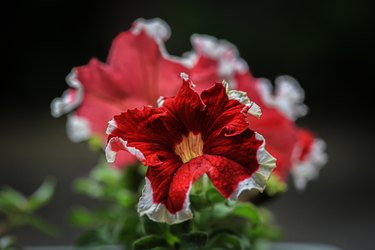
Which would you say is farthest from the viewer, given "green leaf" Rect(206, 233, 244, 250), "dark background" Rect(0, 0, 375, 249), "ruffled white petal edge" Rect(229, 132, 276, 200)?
"dark background" Rect(0, 0, 375, 249)

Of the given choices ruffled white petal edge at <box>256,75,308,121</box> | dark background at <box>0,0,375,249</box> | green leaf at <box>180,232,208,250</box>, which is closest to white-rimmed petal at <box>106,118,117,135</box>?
green leaf at <box>180,232,208,250</box>

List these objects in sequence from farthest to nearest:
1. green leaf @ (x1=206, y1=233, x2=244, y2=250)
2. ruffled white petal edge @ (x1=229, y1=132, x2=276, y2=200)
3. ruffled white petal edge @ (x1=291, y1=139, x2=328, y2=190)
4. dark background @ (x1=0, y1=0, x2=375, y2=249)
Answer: dark background @ (x1=0, y1=0, x2=375, y2=249)
ruffled white petal edge @ (x1=291, y1=139, x2=328, y2=190)
green leaf @ (x1=206, y1=233, x2=244, y2=250)
ruffled white petal edge @ (x1=229, y1=132, x2=276, y2=200)

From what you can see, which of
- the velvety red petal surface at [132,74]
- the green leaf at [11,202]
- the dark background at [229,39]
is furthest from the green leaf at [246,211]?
the dark background at [229,39]

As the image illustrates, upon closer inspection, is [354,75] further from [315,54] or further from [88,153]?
[88,153]

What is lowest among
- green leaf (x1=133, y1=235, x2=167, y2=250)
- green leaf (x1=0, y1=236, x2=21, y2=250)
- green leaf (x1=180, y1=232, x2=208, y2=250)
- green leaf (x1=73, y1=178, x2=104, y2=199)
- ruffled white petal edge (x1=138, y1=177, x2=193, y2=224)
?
green leaf (x1=0, y1=236, x2=21, y2=250)

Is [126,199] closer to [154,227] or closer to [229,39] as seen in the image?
[154,227]

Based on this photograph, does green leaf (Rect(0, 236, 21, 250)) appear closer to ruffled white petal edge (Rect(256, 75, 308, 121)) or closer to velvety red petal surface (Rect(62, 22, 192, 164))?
velvety red petal surface (Rect(62, 22, 192, 164))

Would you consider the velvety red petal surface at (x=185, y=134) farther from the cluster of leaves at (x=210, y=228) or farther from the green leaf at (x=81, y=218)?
the green leaf at (x=81, y=218)
